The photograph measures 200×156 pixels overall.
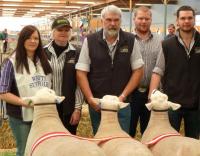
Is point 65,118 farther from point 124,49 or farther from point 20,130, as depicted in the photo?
point 124,49

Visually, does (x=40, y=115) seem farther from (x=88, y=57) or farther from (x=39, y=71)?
(x=88, y=57)

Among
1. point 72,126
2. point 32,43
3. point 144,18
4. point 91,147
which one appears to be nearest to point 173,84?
point 144,18

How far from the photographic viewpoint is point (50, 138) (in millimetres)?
2020

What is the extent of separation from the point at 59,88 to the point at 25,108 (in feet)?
1.35

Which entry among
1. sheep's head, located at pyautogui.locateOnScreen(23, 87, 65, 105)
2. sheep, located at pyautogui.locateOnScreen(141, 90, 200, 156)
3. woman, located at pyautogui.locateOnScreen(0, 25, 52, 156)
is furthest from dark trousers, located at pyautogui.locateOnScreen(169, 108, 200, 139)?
sheep's head, located at pyautogui.locateOnScreen(23, 87, 65, 105)

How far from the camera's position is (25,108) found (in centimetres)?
268

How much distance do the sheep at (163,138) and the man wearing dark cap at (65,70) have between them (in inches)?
32.9

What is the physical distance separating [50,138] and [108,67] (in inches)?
41.3

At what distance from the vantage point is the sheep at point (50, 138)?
5.91ft

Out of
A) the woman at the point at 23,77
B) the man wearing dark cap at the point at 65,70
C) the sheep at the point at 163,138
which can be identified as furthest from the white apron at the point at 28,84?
the sheep at the point at 163,138

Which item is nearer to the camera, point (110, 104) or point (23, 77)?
point (110, 104)

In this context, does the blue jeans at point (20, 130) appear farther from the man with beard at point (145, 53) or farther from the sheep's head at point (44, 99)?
the man with beard at point (145, 53)

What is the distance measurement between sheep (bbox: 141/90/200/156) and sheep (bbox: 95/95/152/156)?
130mm

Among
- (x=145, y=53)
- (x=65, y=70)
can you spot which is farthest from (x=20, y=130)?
(x=145, y=53)
